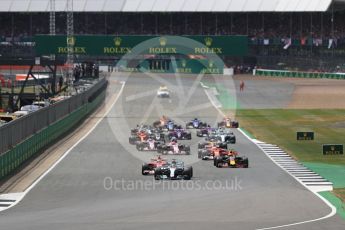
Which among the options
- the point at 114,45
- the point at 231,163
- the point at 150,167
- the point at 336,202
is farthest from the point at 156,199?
the point at 114,45

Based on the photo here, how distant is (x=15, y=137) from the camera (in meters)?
41.0

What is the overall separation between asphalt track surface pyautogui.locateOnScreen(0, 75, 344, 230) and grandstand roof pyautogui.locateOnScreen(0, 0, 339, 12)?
86.5m

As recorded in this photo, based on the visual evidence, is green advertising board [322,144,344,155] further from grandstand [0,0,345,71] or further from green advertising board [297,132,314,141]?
grandstand [0,0,345,71]

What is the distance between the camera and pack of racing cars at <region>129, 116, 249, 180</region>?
122ft

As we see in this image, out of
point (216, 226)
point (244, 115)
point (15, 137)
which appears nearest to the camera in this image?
point (216, 226)

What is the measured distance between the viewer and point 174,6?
13600 centimetres

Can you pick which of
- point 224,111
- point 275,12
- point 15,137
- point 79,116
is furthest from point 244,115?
point 275,12

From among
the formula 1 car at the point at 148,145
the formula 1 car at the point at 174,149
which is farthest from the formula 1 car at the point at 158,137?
the formula 1 car at the point at 174,149

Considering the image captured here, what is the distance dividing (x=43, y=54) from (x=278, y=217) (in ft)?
346

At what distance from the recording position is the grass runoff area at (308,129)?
40631 mm

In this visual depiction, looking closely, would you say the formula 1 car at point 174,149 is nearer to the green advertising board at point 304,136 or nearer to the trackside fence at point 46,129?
the trackside fence at point 46,129

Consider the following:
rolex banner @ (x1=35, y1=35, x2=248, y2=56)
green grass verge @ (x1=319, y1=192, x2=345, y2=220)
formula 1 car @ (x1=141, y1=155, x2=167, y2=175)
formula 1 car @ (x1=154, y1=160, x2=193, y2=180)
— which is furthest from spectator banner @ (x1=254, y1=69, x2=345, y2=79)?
green grass verge @ (x1=319, y1=192, x2=345, y2=220)

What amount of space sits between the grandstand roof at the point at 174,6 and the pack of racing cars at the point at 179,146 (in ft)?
240

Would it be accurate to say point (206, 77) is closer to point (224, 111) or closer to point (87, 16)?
point (87, 16)
